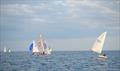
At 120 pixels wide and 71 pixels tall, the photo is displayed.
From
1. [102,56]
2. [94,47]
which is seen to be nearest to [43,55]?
[102,56]

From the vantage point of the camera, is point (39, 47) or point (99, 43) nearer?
point (99, 43)

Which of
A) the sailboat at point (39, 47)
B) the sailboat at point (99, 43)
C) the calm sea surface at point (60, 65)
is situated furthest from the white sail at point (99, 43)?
the sailboat at point (39, 47)

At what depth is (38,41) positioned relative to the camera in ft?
414

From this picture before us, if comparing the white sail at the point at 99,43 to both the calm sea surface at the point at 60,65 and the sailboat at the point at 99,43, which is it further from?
the calm sea surface at the point at 60,65

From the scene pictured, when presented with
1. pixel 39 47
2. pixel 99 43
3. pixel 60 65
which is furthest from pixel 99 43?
pixel 39 47

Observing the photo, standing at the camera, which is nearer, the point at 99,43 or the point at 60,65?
the point at 60,65

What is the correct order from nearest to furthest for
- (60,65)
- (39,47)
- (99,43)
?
(60,65) → (99,43) → (39,47)

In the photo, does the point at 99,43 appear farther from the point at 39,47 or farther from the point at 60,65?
the point at 39,47

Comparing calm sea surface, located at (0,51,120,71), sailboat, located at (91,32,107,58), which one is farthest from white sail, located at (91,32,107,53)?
calm sea surface, located at (0,51,120,71)

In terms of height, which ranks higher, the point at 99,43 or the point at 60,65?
the point at 99,43

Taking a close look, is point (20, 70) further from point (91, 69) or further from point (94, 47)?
point (94, 47)

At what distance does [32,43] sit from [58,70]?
200 feet

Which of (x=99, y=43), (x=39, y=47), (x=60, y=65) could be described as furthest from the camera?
(x=39, y=47)

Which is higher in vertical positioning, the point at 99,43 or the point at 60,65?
the point at 99,43
